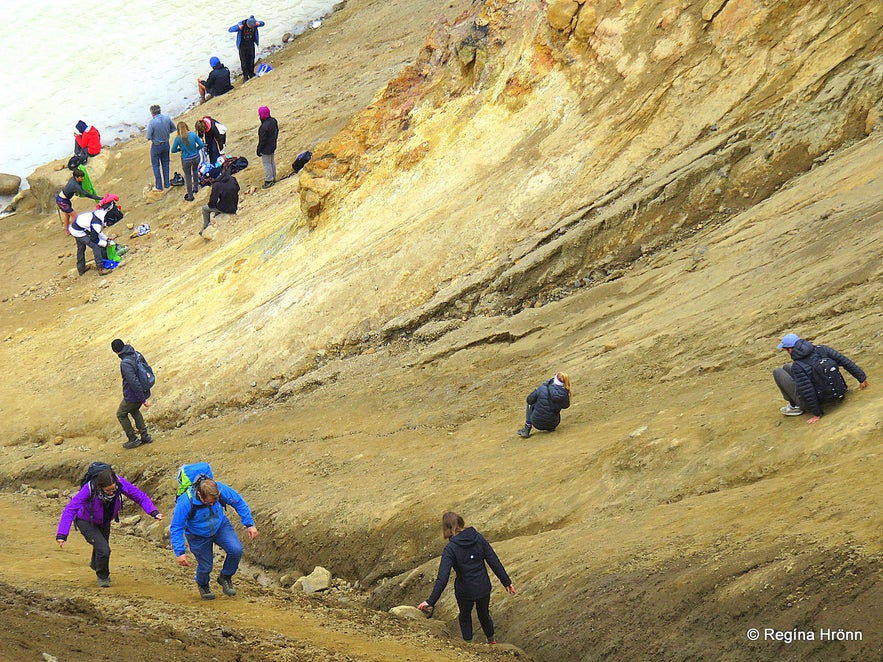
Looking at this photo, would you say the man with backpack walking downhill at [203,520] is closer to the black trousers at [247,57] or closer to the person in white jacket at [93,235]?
the person in white jacket at [93,235]

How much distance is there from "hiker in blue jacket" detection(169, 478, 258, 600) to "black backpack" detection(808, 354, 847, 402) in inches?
185

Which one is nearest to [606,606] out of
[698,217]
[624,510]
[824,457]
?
[624,510]

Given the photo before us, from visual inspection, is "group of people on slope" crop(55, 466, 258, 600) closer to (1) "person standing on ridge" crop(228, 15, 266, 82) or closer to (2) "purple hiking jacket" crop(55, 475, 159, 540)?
(2) "purple hiking jacket" crop(55, 475, 159, 540)

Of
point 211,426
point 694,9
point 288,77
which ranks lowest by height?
point 211,426

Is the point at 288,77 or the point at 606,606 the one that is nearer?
the point at 606,606

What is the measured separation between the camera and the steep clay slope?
7516 mm

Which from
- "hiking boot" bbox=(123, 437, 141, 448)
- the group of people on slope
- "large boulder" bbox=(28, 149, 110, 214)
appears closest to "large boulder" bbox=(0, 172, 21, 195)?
"large boulder" bbox=(28, 149, 110, 214)

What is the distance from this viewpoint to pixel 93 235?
66.7ft

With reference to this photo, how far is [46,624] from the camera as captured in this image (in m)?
7.15

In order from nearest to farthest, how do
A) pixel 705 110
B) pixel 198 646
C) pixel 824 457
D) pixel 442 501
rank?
1. pixel 198 646
2. pixel 824 457
3. pixel 442 501
4. pixel 705 110

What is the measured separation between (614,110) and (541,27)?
226cm

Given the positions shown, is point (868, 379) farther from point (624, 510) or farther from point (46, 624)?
point (46, 624)

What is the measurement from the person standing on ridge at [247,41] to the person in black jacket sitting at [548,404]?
69.0ft

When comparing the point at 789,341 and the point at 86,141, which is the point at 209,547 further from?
the point at 86,141
